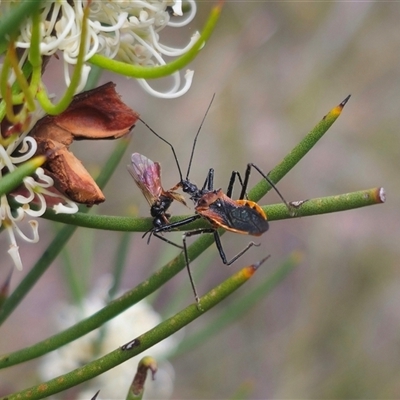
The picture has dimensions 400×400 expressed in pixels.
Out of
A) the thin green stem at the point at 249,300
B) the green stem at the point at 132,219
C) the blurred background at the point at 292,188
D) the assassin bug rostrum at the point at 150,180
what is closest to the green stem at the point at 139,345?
the green stem at the point at 132,219

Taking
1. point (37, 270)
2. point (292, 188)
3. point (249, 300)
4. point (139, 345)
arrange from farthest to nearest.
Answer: point (292, 188), point (249, 300), point (37, 270), point (139, 345)

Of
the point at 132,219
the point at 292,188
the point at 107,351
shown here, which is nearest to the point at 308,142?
the point at 132,219

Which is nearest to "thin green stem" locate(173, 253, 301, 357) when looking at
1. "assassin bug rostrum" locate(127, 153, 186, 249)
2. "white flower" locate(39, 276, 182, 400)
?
"white flower" locate(39, 276, 182, 400)

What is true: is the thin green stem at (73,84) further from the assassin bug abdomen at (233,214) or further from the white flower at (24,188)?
the assassin bug abdomen at (233,214)

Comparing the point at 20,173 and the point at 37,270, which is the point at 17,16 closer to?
the point at 20,173

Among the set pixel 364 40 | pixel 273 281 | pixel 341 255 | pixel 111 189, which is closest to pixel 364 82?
pixel 364 40

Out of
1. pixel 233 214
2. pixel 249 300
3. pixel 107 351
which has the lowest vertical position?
pixel 107 351

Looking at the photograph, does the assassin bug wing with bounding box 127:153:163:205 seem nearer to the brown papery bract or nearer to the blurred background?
the brown papery bract
